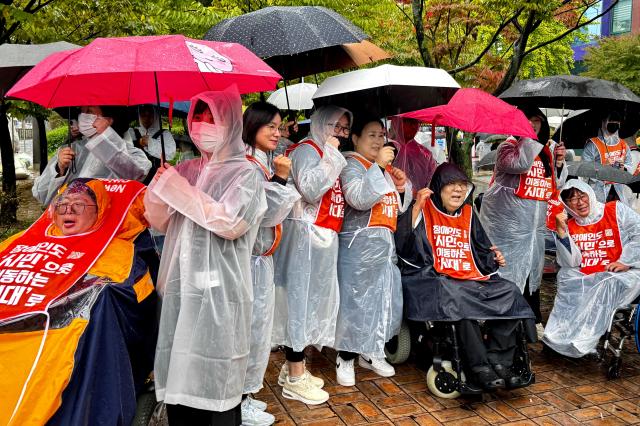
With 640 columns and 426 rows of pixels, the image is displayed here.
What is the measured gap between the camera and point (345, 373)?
4.08 m

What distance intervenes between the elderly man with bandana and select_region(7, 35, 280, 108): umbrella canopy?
4.09m

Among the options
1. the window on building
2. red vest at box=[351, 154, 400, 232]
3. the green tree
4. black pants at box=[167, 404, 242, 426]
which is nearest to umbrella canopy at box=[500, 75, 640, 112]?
red vest at box=[351, 154, 400, 232]

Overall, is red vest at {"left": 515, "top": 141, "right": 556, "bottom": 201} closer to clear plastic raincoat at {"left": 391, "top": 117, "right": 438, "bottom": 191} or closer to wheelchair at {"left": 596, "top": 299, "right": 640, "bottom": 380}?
clear plastic raincoat at {"left": 391, "top": 117, "right": 438, "bottom": 191}

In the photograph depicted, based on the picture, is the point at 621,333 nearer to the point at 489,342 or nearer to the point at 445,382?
the point at 489,342

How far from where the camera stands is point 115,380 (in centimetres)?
265

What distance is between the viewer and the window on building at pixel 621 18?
29.2m

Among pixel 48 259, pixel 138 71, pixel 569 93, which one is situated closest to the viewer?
pixel 138 71

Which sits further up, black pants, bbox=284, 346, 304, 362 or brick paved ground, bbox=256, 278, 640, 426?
black pants, bbox=284, 346, 304, 362

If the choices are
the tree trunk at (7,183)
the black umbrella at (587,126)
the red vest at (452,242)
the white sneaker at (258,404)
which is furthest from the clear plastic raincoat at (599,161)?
the tree trunk at (7,183)

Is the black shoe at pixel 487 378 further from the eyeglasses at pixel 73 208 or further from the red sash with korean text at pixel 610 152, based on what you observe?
the red sash with korean text at pixel 610 152

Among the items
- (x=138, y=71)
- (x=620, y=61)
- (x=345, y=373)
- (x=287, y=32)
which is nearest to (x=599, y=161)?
(x=345, y=373)

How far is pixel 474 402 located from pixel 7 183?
8.42 m

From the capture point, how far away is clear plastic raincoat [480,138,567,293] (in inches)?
203

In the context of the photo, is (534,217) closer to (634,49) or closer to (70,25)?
(70,25)
